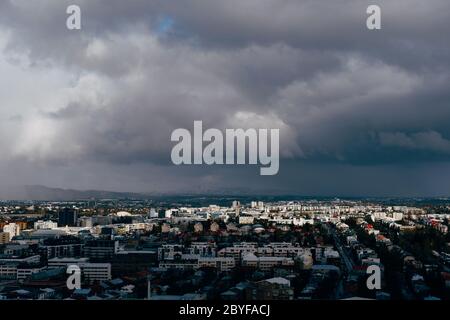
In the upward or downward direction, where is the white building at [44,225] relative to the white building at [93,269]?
upward

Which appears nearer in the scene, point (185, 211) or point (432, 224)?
point (432, 224)

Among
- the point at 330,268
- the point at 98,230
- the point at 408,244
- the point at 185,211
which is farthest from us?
the point at 185,211

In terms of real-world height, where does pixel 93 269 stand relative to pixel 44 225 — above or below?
below

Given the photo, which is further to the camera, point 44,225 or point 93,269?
point 44,225

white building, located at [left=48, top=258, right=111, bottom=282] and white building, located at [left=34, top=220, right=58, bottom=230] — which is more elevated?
white building, located at [left=34, top=220, right=58, bottom=230]

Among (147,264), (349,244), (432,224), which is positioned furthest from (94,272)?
(432,224)

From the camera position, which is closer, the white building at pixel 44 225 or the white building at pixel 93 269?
the white building at pixel 93 269

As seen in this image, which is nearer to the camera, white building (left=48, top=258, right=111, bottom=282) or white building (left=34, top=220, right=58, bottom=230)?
white building (left=48, top=258, right=111, bottom=282)
